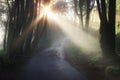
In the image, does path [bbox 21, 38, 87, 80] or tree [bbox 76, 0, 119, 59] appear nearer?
path [bbox 21, 38, 87, 80]

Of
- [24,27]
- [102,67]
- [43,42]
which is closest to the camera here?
[102,67]

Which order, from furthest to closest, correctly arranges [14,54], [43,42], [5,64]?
[43,42], [14,54], [5,64]

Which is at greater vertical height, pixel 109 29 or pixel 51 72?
pixel 109 29

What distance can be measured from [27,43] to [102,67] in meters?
18.3

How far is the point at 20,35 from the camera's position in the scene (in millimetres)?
27953

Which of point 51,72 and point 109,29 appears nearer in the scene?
Answer: point 51,72

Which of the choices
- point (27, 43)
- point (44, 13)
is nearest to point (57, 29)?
point (44, 13)

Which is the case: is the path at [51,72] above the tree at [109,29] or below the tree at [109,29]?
below

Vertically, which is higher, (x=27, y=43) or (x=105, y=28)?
(x=105, y=28)

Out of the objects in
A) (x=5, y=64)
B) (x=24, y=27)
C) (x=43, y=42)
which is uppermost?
(x=24, y=27)

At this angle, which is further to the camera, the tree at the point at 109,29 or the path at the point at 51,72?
the tree at the point at 109,29

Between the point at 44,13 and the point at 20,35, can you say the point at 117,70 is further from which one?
the point at 44,13

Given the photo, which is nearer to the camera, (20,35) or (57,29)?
(20,35)

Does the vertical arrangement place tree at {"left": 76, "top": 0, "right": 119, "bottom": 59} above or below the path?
above
